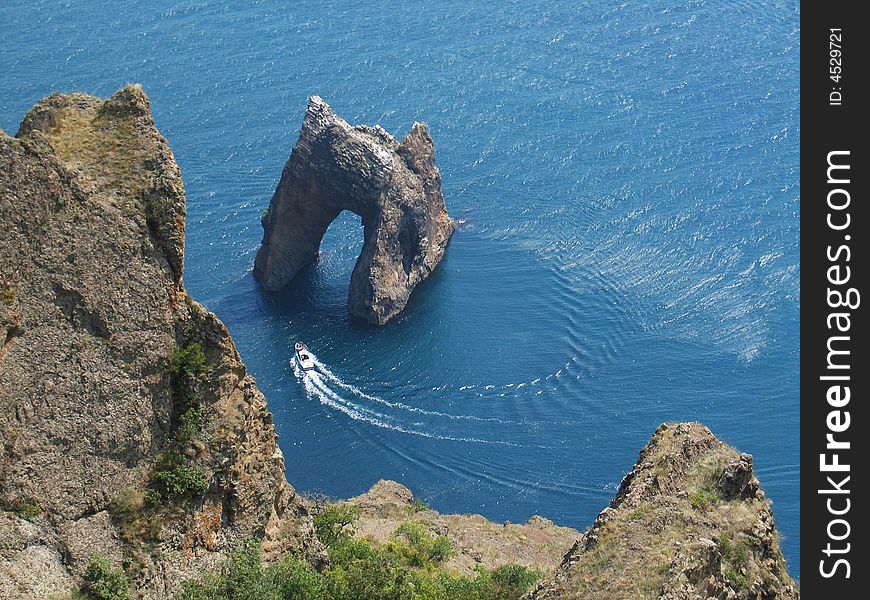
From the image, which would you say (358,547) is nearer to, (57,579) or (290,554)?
(290,554)

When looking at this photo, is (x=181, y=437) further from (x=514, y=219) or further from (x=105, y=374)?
(x=514, y=219)

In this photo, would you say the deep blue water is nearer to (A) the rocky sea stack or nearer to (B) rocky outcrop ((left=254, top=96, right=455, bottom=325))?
(B) rocky outcrop ((left=254, top=96, right=455, bottom=325))

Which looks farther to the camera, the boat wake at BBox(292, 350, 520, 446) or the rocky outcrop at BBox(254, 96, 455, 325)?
the rocky outcrop at BBox(254, 96, 455, 325)

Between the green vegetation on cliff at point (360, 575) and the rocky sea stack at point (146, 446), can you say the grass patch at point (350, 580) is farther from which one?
the rocky sea stack at point (146, 446)

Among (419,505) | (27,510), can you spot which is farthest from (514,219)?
(27,510)

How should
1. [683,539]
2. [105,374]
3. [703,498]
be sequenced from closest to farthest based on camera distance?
[683,539]
[105,374]
[703,498]

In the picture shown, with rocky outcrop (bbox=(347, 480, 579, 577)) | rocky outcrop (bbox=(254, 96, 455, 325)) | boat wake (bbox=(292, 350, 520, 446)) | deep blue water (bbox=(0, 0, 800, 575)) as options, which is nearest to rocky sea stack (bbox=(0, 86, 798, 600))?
rocky outcrop (bbox=(347, 480, 579, 577))

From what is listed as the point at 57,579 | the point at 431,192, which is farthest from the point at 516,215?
the point at 57,579

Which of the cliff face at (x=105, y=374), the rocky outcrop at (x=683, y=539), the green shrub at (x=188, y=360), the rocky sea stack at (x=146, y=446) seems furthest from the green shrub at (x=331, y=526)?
the rocky outcrop at (x=683, y=539)
